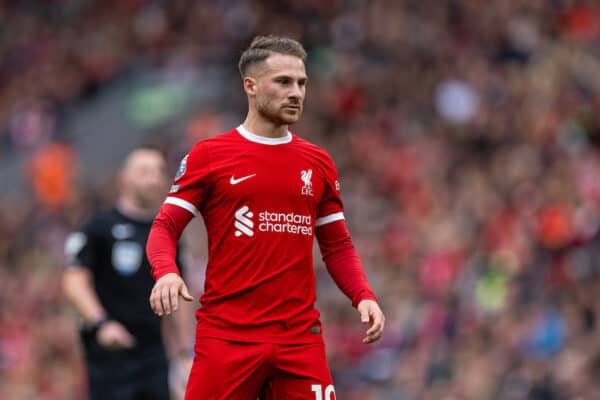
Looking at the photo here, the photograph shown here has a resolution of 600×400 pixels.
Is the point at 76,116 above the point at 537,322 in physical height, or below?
above

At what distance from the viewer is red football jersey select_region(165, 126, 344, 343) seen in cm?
577

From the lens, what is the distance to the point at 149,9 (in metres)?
21.5

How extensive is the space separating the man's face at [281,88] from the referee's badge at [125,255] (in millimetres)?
2771

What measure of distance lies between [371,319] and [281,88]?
47.2 inches

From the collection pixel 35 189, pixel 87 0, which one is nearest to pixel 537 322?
pixel 35 189

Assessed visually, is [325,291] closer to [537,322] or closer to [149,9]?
[537,322]

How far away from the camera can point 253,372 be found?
5.71 meters

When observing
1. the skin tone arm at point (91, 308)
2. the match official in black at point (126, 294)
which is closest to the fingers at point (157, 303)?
the skin tone arm at point (91, 308)

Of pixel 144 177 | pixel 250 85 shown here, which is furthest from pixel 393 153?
pixel 250 85

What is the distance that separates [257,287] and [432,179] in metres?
9.54

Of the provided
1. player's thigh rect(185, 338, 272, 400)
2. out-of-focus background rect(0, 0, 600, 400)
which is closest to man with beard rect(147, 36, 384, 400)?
player's thigh rect(185, 338, 272, 400)

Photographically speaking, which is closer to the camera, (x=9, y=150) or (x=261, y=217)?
(x=261, y=217)

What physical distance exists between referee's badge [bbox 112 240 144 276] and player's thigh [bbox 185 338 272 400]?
276 centimetres

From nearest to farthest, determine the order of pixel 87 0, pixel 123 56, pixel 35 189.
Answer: pixel 35 189, pixel 123 56, pixel 87 0
